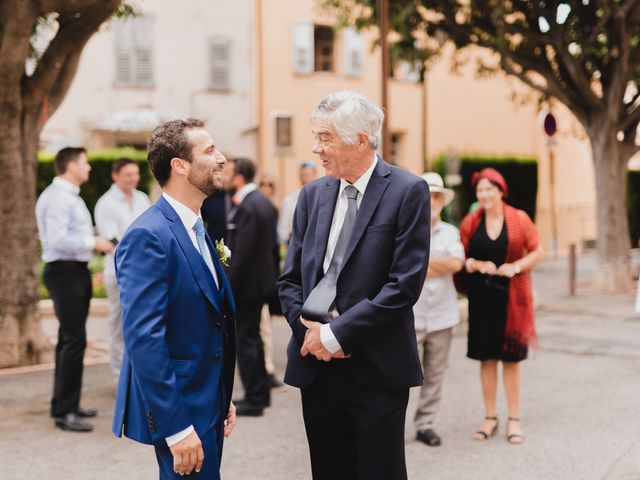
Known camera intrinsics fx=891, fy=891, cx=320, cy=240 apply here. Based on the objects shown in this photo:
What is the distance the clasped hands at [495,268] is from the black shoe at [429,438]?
120cm

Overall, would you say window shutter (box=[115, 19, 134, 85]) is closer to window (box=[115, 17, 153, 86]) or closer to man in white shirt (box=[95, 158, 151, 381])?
window (box=[115, 17, 153, 86])

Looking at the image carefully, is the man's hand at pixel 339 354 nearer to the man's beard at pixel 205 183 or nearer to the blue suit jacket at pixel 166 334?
the blue suit jacket at pixel 166 334

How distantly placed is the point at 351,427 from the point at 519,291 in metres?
3.09

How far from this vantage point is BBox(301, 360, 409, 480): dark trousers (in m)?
3.60

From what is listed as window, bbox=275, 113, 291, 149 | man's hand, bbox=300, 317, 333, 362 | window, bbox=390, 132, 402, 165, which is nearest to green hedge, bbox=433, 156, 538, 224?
window, bbox=390, 132, 402, 165

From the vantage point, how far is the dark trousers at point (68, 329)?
6.66 metres

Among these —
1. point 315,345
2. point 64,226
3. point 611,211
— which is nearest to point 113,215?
point 64,226

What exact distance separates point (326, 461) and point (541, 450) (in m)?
2.82

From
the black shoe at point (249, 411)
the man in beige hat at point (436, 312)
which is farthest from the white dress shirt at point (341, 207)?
the black shoe at point (249, 411)

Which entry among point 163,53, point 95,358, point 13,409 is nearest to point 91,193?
point 163,53

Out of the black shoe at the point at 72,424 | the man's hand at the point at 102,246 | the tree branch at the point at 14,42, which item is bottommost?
the black shoe at the point at 72,424

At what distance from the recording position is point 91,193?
20.7 meters

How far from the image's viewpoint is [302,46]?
24578 mm

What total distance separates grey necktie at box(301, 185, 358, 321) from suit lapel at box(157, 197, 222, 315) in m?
0.43
